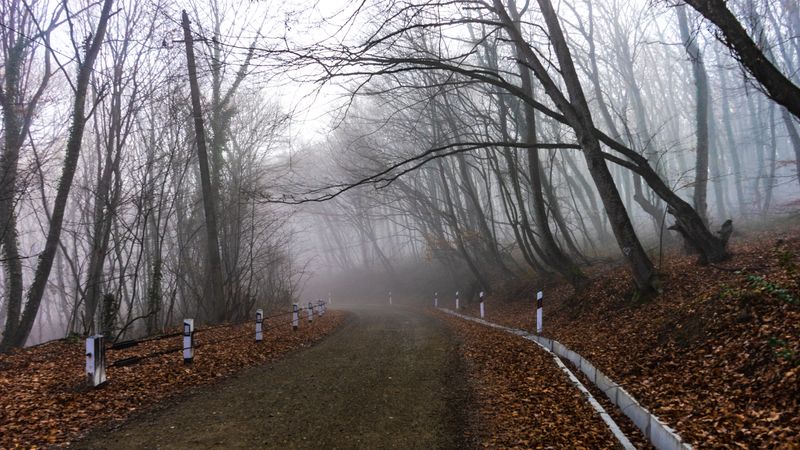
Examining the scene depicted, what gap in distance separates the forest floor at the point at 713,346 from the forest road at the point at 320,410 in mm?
1415

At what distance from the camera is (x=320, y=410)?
570 centimetres

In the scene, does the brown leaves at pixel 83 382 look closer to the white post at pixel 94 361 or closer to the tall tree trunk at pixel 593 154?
the white post at pixel 94 361

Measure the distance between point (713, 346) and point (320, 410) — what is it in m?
5.13

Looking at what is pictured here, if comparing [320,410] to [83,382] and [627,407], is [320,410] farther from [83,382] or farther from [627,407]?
[83,382]

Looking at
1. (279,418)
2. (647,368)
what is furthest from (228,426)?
(647,368)

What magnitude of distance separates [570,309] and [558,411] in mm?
8369

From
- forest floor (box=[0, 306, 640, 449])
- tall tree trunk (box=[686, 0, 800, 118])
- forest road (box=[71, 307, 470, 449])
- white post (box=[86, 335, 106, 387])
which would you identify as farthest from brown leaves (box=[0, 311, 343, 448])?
tall tree trunk (box=[686, 0, 800, 118])

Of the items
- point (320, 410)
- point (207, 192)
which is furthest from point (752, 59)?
point (207, 192)

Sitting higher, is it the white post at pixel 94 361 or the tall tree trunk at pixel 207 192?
the tall tree trunk at pixel 207 192

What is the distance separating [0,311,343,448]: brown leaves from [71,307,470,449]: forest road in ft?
1.41

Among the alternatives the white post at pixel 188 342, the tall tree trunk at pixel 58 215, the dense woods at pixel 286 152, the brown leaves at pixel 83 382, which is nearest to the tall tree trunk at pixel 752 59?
the dense woods at pixel 286 152

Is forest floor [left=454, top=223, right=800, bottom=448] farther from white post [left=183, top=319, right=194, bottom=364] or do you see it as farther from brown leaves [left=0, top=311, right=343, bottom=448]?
white post [left=183, top=319, right=194, bottom=364]

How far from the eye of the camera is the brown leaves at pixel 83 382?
5.18m

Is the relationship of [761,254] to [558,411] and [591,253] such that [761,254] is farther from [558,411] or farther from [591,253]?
[591,253]
